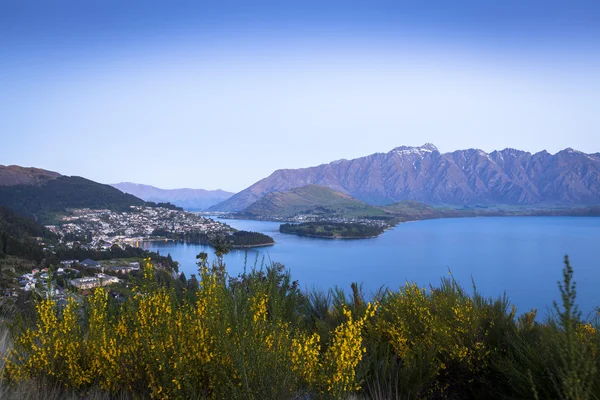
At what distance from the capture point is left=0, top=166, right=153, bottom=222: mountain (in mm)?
118938

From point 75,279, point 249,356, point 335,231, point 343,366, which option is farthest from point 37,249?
point 335,231

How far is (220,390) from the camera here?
9.13ft

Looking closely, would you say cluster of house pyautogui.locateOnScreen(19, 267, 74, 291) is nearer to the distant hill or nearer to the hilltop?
the hilltop

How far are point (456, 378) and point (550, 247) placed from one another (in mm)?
93378

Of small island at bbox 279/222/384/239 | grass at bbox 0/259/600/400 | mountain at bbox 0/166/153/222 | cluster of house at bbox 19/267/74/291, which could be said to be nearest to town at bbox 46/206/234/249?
mountain at bbox 0/166/153/222

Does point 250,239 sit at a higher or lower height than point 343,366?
lower

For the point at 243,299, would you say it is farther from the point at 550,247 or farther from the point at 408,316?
the point at 550,247

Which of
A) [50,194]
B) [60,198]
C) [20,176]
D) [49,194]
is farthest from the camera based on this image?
[20,176]

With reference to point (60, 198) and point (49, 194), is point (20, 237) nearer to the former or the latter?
point (60, 198)

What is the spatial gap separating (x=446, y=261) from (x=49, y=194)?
404 ft

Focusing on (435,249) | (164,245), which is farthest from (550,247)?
(164,245)

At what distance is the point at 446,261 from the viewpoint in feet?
232

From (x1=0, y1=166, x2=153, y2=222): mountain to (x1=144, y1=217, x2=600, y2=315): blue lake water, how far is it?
47.9 meters

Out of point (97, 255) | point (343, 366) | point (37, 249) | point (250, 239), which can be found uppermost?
point (343, 366)
